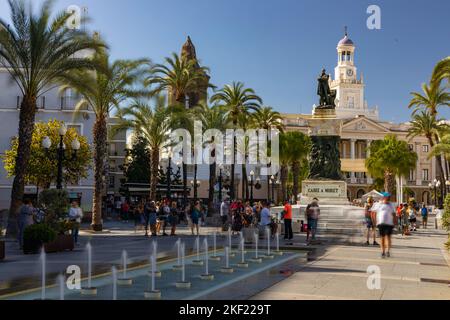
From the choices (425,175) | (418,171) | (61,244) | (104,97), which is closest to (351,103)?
(418,171)

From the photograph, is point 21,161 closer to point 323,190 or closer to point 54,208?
point 54,208

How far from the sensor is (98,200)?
1088 inches

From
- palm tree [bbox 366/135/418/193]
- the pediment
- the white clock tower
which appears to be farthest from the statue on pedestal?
the white clock tower

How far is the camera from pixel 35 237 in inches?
619

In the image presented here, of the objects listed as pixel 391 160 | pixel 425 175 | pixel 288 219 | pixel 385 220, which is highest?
pixel 425 175

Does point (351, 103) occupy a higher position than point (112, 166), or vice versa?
point (351, 103)

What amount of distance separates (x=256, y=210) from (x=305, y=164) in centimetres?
5278

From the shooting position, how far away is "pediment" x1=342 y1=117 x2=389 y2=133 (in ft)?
339

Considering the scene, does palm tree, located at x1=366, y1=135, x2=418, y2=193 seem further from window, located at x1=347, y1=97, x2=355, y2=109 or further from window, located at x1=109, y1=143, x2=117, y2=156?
window, located at x1=347, y1=97, x2=355, y2=109

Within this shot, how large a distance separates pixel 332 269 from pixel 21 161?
47.9 ft

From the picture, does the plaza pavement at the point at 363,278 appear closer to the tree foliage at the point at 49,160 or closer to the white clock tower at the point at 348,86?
the tree foliage at the point at 49,160

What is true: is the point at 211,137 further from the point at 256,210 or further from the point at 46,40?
the point at 46,40
